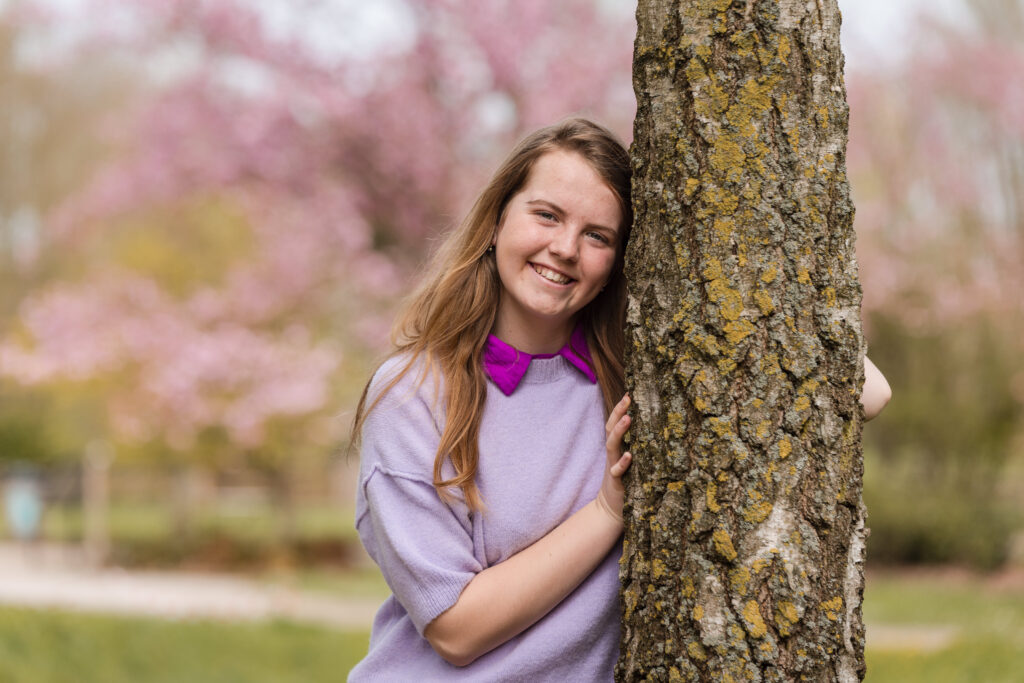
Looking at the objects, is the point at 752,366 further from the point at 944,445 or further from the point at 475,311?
the point at 944,445

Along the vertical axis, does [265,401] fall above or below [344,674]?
above

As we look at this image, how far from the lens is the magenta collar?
2090 millimetres

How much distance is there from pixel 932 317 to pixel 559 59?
573 centimetres

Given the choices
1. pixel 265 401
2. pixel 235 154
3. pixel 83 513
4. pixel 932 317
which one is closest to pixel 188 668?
pixel 235 154

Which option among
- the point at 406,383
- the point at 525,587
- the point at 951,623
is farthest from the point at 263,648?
the point at 525,587

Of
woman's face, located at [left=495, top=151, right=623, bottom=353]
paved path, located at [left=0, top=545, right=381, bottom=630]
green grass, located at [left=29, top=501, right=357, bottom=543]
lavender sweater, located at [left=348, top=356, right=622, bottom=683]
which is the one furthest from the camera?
green grass, located at [left=29, top=501, right=357, bottom=543]

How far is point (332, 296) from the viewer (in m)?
13.4

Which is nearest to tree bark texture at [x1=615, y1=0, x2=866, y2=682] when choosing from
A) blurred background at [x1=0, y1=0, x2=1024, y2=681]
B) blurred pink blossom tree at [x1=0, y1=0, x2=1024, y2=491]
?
blurred background at [x1=0, y1=0, x2=1024, y2=681]

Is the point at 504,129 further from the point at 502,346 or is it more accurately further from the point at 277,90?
the point at 502,346

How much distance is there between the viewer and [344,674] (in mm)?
6340

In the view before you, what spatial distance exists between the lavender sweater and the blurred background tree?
227 centimetres

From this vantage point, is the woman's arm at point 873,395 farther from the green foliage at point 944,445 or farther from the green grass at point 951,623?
the green foliage at point 944,445

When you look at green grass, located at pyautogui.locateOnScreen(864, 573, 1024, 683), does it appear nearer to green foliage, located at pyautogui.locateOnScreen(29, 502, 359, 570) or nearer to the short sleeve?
the short sleeve

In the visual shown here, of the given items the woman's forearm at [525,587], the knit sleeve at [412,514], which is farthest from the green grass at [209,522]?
the woman's forearm at [525,587]
